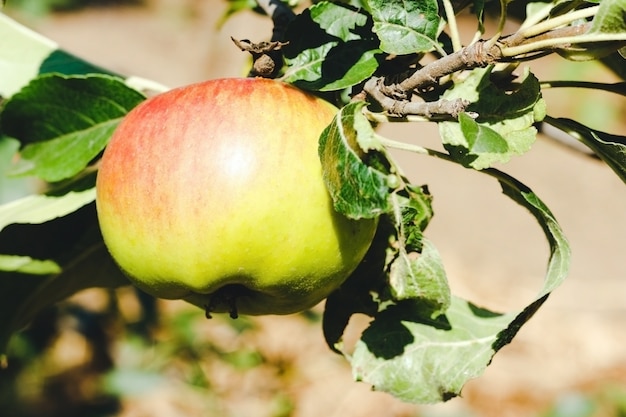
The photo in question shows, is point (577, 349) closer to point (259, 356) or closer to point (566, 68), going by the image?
point (259, 356)

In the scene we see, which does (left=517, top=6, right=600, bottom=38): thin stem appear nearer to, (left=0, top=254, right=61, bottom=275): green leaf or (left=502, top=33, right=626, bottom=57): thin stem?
(left=502, top=33, right=626, bottom=57): thin stem

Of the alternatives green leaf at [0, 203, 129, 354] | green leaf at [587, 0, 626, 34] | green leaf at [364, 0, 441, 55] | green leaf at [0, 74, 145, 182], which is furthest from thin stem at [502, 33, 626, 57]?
green leaf at [0, 203, 129, 354]

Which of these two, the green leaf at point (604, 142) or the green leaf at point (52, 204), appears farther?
the green leaf at point (52, 204)

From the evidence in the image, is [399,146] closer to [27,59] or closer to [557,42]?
[557,42]

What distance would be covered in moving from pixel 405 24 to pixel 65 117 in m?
0.44

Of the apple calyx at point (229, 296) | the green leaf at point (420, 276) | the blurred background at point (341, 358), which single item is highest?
the green leaf at point (420, 276)

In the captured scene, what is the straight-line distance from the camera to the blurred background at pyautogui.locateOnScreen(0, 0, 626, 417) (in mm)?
1958

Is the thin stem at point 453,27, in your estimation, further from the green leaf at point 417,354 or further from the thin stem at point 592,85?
the green leaf at point 417,354

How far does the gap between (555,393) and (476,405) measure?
0.33 meters

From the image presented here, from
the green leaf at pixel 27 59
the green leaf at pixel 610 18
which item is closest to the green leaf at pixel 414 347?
the green leaf at pixel 610 18

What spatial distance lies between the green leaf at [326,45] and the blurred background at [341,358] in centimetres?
50

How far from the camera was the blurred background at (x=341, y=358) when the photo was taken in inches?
77.1

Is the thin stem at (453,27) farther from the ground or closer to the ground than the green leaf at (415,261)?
farther from the ground

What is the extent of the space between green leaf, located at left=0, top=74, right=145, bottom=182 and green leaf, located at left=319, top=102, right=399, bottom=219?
358 mm
